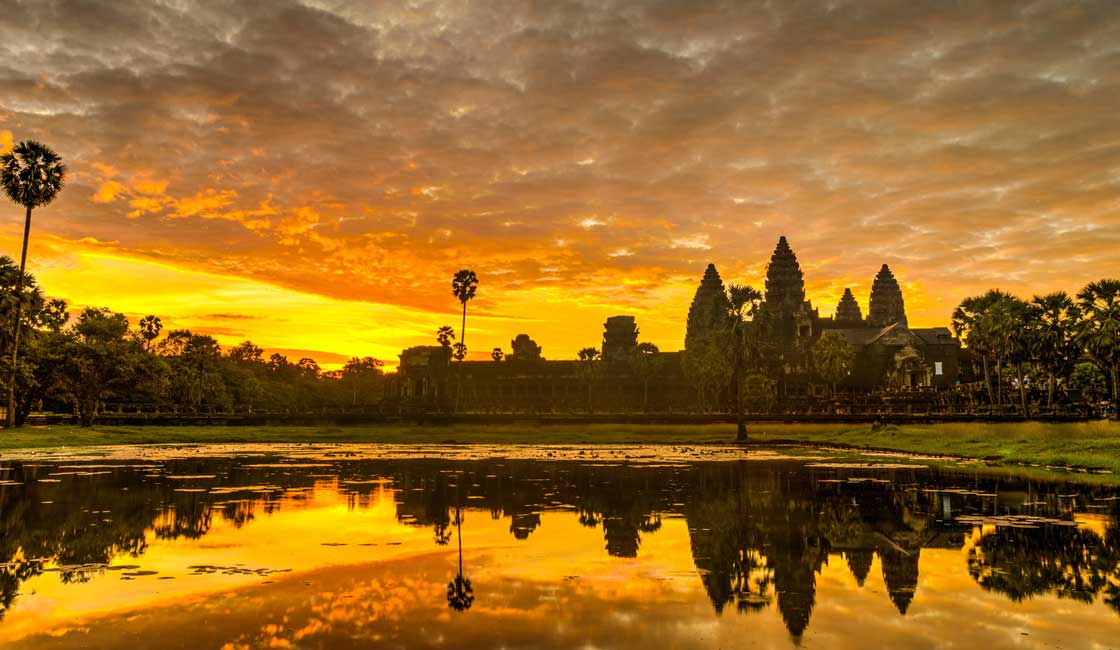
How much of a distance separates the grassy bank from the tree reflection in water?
9.29 metres

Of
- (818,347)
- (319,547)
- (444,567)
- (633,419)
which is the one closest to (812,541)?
(444,567)

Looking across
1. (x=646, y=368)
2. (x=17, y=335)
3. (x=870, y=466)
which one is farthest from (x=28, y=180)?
(x=646, y=368)

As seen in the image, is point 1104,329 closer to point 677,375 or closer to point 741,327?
point 741,327

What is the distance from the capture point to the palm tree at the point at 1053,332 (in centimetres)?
6266

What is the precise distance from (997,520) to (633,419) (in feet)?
166

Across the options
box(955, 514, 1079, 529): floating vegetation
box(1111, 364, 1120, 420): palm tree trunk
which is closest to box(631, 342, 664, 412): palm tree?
box(1111, 364, 1120, 420): palm tree trunk

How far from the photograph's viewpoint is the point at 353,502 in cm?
1700

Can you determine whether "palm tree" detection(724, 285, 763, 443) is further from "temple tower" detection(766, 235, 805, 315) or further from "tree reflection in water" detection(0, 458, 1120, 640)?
"temple tower" detection(766, 235, 805, 315)

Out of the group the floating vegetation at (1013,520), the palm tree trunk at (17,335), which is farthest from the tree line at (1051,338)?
the palm tree trunk at (17,335)

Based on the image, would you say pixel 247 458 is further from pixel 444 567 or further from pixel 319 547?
pixel 444 567

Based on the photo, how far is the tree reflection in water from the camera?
9.62m

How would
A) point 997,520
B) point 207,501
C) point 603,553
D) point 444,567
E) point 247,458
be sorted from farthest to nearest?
1. point 247,458
2. point 207,501
3. point 997,520
4. point 603,553
5. point 444,567

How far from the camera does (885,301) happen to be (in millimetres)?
154500

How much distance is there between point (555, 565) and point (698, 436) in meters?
43.4
